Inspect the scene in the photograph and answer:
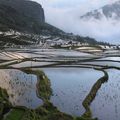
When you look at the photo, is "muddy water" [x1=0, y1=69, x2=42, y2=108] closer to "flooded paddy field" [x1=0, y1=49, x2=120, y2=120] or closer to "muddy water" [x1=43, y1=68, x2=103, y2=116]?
"flooded paddy field" [x1=0, y1=49, x2=120, y2=120]

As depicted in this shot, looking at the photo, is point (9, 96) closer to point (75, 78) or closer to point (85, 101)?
point (85, 101)

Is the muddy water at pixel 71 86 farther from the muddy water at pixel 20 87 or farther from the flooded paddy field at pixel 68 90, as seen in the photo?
the muddy water at pixel 20 87

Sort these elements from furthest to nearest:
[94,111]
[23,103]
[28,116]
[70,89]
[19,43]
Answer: [19,43], [70,89], [23,103], [94,111], [28,116]

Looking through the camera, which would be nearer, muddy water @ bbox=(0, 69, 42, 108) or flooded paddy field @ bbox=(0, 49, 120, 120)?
flooded paddy field @ bbox=(0, 49, 120, 120)

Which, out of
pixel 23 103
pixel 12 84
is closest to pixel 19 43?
pixel 12 84

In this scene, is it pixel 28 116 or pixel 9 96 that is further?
pixel 9 96

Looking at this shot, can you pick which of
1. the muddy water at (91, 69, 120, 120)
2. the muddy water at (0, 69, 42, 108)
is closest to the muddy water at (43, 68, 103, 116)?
the muddy water at (91, 69, 120, 120)

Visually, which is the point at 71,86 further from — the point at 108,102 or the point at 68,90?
the point at 108,102

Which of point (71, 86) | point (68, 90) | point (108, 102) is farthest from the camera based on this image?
point (71, 86)

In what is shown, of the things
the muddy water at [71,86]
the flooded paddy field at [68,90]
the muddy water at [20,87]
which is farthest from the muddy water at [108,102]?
the muddy water at [20,87]

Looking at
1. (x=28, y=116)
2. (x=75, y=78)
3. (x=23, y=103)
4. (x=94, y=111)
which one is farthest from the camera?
(x=75, y=78)

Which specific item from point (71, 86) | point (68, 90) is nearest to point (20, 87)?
point (68, 90)
